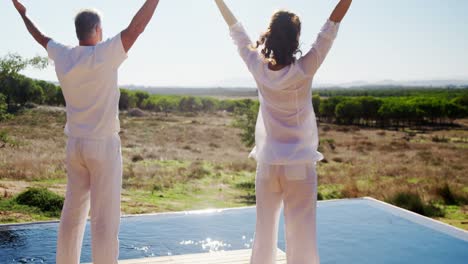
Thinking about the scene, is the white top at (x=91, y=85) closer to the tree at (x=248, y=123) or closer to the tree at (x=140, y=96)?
the tree at (x=248, y=123)

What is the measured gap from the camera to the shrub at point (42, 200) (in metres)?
8.27

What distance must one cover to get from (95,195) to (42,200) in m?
6.73

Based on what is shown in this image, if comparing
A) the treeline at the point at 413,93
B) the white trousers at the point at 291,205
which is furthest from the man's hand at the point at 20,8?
the treeline at the point at 413,93

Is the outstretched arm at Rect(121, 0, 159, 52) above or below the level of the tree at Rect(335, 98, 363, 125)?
above

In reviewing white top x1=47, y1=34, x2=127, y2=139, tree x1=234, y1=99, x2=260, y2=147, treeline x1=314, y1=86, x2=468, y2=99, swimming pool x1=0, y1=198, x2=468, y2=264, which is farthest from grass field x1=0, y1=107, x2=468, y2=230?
treeline x1=314, y1=86, x2=468, y2=99

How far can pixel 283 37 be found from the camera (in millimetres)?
2152

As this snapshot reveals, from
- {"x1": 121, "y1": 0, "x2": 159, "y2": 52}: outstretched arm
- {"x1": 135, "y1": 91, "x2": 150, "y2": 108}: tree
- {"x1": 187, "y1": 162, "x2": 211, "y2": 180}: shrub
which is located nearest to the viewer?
{"x1": 121, "y1": 0, "x2": 159, "y2": 52}: outstretched arm

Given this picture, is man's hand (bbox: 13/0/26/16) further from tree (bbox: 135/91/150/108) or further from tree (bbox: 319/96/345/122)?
tree (bbox: 135/91/150/108)

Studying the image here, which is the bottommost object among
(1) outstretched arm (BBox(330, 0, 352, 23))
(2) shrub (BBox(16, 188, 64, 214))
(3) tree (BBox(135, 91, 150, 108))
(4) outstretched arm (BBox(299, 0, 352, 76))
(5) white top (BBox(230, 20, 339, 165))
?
(2) shrub (BBox(16, 188, 64, 214))

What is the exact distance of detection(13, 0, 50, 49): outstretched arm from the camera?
8.02ft

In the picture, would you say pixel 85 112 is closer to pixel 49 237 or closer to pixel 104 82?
pixel 104 82

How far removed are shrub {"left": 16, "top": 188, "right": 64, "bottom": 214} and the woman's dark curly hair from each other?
6.87 metres

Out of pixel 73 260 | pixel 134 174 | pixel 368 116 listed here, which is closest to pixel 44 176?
pixel 134 174

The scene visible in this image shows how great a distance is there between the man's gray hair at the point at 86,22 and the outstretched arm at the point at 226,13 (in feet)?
2.00
